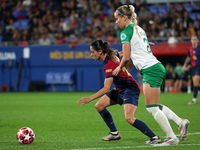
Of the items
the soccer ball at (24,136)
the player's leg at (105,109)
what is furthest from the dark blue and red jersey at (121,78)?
the soccer ball at (24,136)

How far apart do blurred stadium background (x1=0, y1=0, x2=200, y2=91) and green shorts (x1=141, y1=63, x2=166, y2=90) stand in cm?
1878

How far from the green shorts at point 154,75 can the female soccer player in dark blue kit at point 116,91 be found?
562mm

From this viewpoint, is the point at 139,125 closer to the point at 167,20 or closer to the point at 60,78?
the point at 167,20

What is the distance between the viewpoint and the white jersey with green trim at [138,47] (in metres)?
6.77

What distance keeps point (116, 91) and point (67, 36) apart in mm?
21465

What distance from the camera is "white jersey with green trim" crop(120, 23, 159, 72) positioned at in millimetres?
6773

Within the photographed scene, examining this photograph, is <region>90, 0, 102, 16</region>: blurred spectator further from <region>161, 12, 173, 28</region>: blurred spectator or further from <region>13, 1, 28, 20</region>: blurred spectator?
<region>13, 1, 28, 20</region>: blurred spectator

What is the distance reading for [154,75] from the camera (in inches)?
269

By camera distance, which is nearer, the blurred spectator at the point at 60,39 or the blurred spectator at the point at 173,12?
the blurred spectator at the point at 173,12

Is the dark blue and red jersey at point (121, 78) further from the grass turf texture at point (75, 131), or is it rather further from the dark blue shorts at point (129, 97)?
the grass turf texture at point (75, 131)

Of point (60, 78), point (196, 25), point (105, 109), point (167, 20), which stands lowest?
point (60, 78)

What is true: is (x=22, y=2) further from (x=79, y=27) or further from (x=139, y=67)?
(x=139, y=67)

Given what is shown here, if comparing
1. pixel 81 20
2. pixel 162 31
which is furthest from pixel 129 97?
pixel 81 20

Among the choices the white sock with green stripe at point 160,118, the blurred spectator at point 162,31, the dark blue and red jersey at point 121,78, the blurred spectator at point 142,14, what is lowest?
the white sock with green stripe at point 160,118
